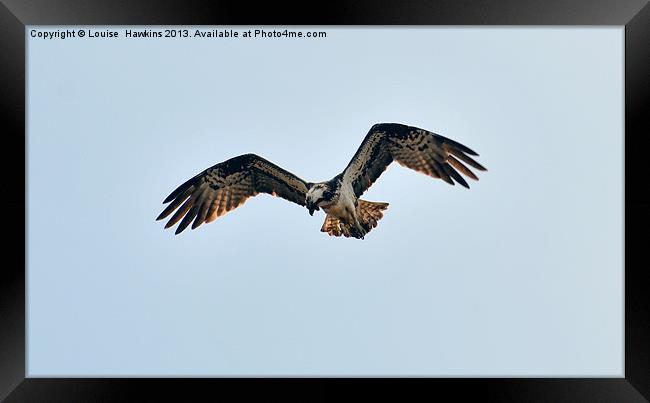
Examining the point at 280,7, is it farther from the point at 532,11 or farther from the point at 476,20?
the point at 532,11

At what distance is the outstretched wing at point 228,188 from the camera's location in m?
5.82

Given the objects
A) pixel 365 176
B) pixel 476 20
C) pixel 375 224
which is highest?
pixel 476 20

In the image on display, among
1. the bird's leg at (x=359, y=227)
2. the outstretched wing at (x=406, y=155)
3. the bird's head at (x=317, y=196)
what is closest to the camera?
the outstretched wing at (x=406, y=155)

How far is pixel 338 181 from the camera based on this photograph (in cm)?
569

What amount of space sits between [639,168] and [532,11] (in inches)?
64.3

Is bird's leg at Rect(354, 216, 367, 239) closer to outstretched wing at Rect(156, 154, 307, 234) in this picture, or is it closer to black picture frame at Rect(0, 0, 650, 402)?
outstretched wing at Rect(156, 154, 307, 234)

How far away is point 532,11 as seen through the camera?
4789mm

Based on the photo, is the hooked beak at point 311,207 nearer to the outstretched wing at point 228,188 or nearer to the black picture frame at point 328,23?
the outstretched wing at point 228,188

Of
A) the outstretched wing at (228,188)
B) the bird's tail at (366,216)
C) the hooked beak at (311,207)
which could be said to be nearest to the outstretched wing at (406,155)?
the bird's tail at (366,216)

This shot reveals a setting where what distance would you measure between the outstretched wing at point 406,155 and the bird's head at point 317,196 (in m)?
0.24

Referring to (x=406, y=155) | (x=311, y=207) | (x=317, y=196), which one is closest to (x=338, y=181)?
(x=317, y=196)

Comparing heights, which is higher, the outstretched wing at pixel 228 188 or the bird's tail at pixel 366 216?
the outstretched wing at pixel 228 188

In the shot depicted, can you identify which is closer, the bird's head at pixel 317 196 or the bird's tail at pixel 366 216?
the bird's head at pixel 317 196

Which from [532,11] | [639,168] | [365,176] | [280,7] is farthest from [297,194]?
[639,168]
